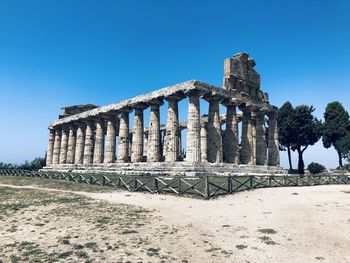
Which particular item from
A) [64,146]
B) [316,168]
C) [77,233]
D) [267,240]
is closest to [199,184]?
[267,240]

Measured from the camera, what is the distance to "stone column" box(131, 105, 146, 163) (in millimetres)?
38781

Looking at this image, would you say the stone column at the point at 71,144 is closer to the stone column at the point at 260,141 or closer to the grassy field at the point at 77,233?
the stone column at the point at 260,141

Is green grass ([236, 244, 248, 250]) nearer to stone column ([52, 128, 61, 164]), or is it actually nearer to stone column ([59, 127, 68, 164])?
stone column ([59, 127, 68, 164])

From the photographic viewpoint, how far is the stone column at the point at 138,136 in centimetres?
3878

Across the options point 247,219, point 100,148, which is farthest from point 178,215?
point 100,148

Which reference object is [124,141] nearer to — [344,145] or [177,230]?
[177,230]

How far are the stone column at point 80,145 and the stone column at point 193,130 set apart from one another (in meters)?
27.1

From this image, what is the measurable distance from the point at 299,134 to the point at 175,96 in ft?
114

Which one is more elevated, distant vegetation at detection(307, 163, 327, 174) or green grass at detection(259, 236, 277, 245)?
distant vegetation at detection(307, 163, 327, 174)

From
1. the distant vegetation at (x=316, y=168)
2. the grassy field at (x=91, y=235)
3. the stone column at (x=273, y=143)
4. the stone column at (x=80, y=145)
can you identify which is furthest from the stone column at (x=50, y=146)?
the distant vegetation at (x=316, y=168)

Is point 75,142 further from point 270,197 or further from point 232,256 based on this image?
point 232,256

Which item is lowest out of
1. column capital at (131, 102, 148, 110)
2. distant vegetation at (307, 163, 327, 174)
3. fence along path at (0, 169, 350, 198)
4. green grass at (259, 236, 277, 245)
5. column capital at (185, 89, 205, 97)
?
green grass at (259, 236, 277, 245)

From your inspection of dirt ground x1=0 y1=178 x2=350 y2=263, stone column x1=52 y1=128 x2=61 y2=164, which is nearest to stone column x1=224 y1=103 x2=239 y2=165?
dirt ground x1=0 y1=178 x2=350 y2=263

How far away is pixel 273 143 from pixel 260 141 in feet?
8.80
